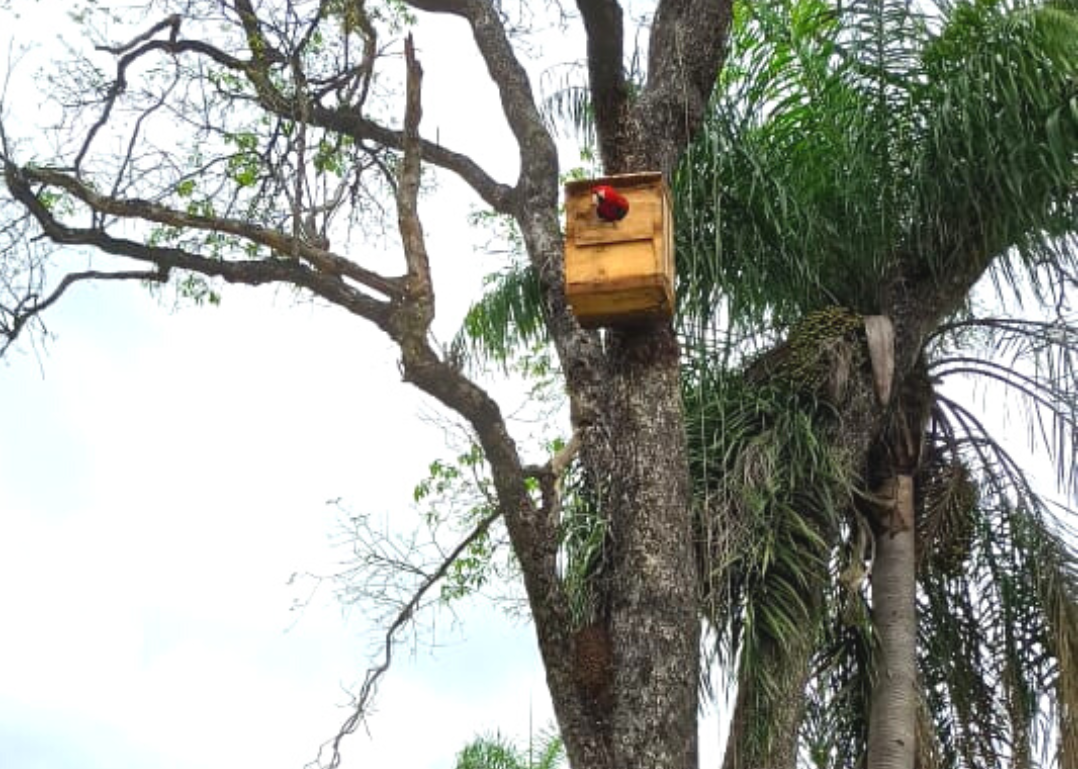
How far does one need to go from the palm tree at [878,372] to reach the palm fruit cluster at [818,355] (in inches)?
0.4

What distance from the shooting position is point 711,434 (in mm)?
6207

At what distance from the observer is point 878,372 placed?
20.5ft

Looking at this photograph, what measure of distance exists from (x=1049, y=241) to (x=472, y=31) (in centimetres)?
234

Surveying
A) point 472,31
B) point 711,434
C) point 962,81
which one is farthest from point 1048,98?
point 472,31

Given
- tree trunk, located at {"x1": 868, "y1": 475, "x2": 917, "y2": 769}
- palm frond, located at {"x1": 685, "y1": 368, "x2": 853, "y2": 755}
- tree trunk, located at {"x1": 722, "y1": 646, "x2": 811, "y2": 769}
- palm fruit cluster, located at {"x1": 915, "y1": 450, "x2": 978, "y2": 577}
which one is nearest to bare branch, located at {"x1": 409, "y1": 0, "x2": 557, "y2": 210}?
palm frond, located at {"x1": 685, "y1": 368, "x2": 853, "y2": 755}

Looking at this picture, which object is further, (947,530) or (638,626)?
(947,530)

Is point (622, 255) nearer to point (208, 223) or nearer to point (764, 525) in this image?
point (764, 525)

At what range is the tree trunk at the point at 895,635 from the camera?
6348 mm

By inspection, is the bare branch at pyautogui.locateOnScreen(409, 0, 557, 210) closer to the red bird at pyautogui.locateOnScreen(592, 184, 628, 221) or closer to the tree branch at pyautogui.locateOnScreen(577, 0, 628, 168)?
the tree branch at pyautogui.locateOnScreen(577, 0, 628, 168)

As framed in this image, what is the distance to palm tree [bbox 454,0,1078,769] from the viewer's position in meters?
5.94

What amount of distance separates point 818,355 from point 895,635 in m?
1.14

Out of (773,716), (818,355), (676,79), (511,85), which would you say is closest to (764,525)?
(773,716)

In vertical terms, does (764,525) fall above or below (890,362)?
below

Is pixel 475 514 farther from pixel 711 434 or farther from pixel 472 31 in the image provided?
pixel 472 31
